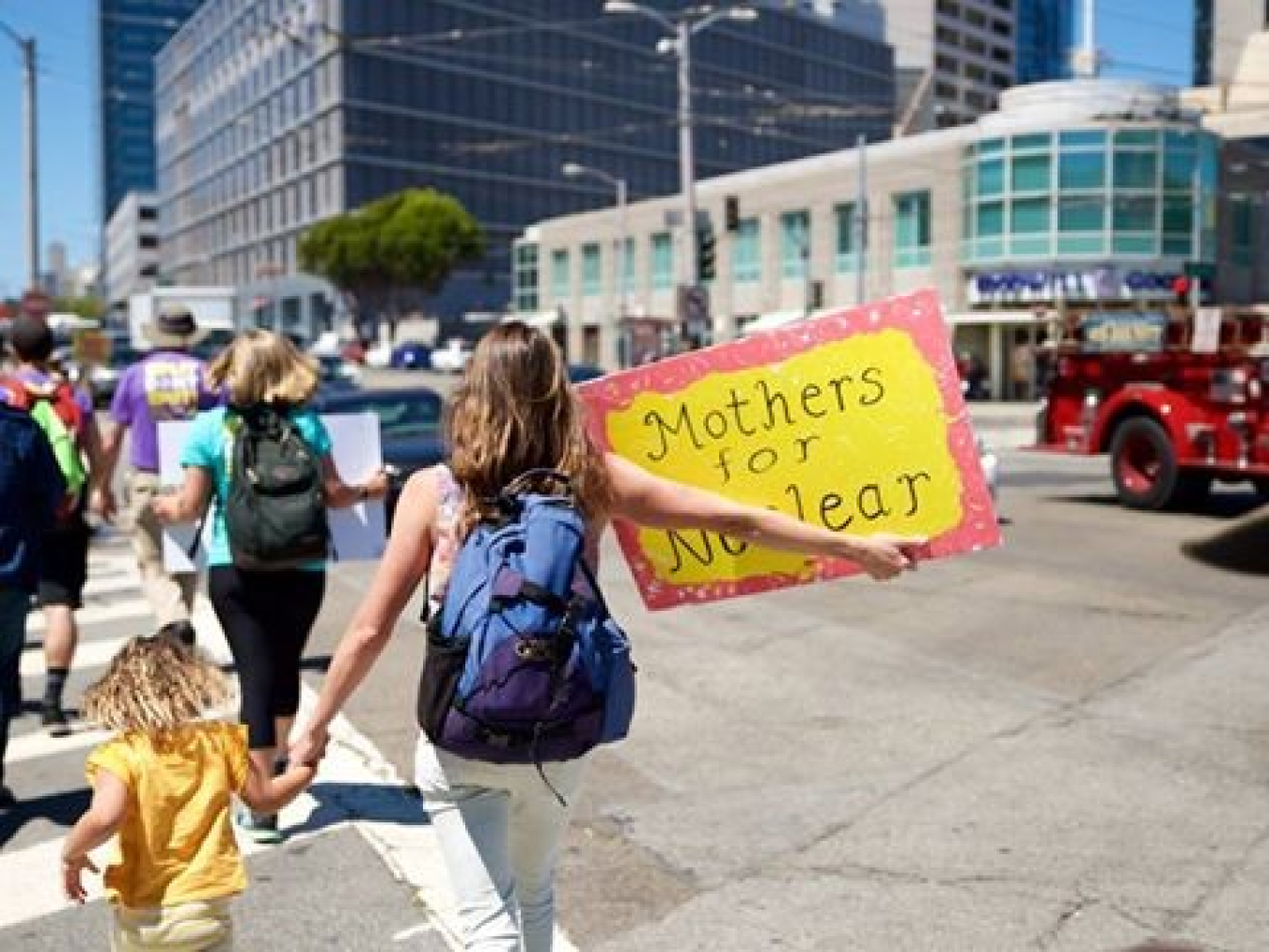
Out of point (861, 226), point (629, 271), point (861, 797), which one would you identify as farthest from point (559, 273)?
point (861, 797)

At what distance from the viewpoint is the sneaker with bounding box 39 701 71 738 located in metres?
6.86

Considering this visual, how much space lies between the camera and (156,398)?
7715 mm

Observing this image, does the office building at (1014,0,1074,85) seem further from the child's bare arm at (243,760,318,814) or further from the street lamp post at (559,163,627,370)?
the child's bare arm at (243,760,318,814)

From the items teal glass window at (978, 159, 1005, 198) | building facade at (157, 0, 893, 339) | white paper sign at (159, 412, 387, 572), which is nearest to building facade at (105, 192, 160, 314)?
building facade at (157, 0, 893, 339)

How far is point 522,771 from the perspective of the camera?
2.94 metres

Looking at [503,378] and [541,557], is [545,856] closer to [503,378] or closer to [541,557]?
[541,557]

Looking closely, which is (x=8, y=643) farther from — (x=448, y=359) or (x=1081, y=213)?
(x=448, y=359)

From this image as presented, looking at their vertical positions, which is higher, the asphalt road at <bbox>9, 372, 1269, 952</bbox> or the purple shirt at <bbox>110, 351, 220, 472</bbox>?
the purple shirt at <bbox>110, 351, 220, 472</bbox>

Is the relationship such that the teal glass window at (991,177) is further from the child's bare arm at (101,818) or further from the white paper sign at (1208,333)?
the child's bare arm at (101,818)

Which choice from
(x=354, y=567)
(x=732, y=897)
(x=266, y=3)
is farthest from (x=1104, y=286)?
(x=266, y=3)

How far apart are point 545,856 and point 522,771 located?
290 millimetres

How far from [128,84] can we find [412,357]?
7595 cm

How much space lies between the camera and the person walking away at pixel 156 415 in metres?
7.70

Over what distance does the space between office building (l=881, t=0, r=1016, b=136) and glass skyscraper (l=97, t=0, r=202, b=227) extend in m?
57.9
